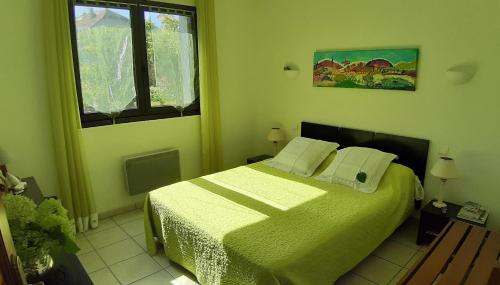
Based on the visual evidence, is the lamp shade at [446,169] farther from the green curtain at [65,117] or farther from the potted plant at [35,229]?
the green curtain at [65,117]

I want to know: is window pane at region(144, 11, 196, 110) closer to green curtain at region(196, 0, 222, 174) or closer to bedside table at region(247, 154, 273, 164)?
green curtain at region(196, 0, 222, 174)

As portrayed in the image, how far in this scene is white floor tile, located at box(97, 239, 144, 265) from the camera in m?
2.73

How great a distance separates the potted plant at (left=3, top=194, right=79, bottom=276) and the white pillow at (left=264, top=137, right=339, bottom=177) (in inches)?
91.8

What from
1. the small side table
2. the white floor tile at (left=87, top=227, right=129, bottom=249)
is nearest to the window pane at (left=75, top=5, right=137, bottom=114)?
the white floor tile at (left=87, top=227, right=129, bottom=249)

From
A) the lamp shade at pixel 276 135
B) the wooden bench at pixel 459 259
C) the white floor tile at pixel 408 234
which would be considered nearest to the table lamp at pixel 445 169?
the wooden bench at pixel 459 259

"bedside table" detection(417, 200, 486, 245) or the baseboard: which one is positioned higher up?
"bedside table" detection(417, 200, 486, 245)

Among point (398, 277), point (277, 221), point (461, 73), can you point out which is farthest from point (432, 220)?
point (277, 221)

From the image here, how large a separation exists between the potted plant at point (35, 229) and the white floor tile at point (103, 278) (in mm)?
1275

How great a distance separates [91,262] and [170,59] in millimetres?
2218

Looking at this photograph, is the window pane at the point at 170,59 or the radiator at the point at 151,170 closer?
the radiator at the point at 151,170

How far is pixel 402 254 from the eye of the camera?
106 inches

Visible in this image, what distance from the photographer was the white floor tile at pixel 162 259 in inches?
104

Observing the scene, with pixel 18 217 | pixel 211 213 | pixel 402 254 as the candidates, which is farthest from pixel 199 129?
pixel 18 217

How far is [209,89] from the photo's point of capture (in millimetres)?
3910
